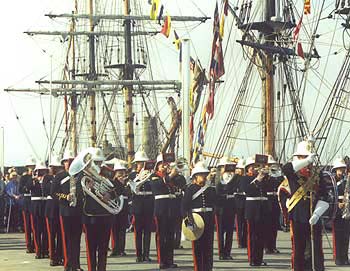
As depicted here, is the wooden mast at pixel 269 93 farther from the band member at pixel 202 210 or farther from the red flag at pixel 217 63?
the band member at pixel 202 210

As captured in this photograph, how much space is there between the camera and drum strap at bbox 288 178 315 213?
10.2 metres

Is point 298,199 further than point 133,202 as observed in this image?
No

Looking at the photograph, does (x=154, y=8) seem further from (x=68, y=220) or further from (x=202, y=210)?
(x=202, y=210)

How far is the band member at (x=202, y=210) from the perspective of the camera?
449 inches

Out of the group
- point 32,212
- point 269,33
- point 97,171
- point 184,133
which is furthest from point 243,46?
point 97,171

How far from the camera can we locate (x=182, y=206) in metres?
11.5

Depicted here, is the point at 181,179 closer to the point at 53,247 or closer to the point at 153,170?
the point at 153,170

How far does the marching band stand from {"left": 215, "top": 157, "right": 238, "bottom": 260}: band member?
0.07 feet

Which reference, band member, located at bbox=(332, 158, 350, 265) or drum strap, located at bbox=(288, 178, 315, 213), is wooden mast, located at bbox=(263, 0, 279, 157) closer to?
band member, located at bbox=(332, 158, 350, 265)

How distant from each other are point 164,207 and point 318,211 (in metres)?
4.62

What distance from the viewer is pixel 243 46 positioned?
28438 mm

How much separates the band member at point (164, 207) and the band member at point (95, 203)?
2.50 meters

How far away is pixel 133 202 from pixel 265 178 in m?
2.61

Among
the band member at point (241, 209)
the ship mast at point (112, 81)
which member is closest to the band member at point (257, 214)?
the band member at point (241, 209)
